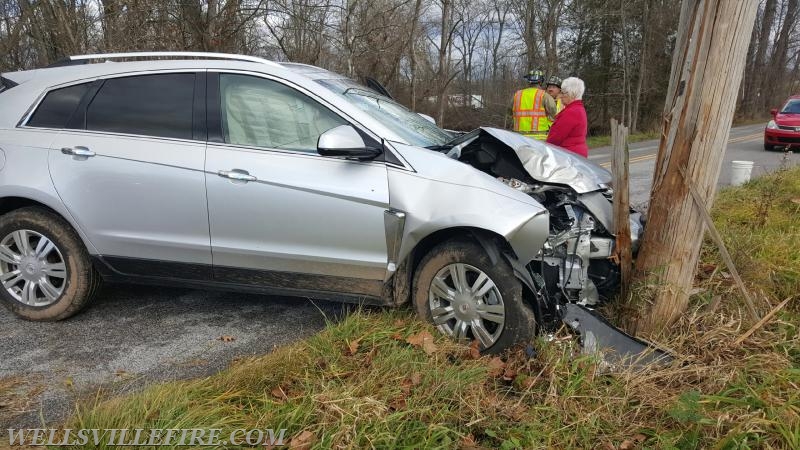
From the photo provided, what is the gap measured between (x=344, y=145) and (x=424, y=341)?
1.19 meters

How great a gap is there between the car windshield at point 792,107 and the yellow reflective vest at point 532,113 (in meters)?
12.4

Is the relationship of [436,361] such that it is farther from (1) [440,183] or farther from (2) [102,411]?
(2) [102,411]

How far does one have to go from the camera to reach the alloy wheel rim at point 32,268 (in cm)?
366

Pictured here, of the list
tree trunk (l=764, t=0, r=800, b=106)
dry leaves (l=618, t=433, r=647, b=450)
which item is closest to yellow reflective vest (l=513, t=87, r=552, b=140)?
dry leaves (l=618, t=433, r=647, b=450)

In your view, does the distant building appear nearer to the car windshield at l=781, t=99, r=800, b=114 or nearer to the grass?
the car windshield at l=781, t=99, r=800, b=114

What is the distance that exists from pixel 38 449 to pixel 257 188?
167 centimetres

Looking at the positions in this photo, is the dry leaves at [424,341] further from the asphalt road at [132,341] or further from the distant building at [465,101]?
the distant building at [465,101]

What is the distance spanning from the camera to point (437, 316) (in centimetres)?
324

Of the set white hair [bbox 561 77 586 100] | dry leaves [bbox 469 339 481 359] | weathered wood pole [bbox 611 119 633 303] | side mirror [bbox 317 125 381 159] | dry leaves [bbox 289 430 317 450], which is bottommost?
dry leaves [bbox 289 430 317 450]

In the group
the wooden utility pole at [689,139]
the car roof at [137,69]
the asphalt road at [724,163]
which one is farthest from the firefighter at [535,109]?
the car roof at [137,69]

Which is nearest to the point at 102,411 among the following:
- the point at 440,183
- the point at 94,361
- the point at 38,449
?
the point at 38,449

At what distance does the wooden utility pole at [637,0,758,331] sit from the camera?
3031 millimetres

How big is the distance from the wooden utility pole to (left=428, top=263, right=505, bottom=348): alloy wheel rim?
3.27 ft

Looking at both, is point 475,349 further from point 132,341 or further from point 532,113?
point 532,113
